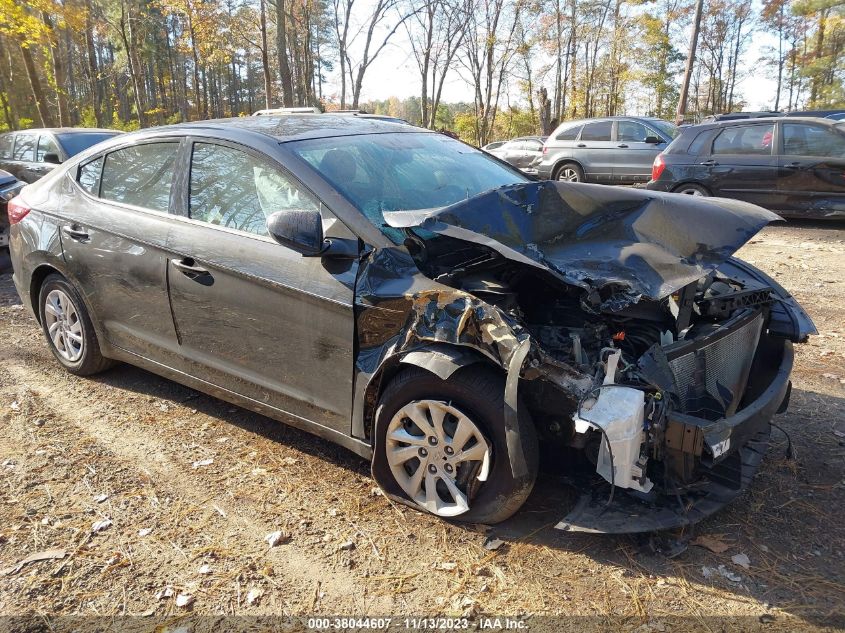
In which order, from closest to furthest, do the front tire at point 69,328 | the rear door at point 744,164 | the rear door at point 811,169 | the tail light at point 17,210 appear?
the front tire at point 69,328, the tail light at point 17,210, the rear door at point 811,169, the rear door at point 744,164

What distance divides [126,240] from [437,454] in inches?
93.4

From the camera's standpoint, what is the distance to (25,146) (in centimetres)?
1064

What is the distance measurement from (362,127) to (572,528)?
8.59ft

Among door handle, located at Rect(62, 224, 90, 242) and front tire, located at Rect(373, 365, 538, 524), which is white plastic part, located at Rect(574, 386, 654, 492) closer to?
front tire, located at Rect(373, 365, 538, 524)

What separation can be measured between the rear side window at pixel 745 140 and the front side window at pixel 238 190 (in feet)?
30.5

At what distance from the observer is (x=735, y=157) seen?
1020cm

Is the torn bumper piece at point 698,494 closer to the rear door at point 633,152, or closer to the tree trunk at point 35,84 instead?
the rear door at point 633,152

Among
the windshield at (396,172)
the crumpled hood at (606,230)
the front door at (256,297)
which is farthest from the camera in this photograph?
the windshield at (396,172)

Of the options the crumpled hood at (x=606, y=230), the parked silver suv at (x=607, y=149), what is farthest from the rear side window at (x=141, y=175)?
the parked silver suv at (x=607, y=149)

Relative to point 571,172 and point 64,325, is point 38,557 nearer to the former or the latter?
point 64,325

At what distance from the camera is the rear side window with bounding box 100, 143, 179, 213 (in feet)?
12.4

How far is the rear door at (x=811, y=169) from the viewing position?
923cm

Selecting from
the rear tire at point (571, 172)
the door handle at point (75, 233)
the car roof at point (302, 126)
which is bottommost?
the door handle at point (75, 233)

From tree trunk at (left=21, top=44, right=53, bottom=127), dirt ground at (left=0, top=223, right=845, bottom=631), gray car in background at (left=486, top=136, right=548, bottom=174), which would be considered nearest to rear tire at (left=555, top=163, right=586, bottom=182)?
gray car in background at (left=486, top=136, right=548, bottom=174)
